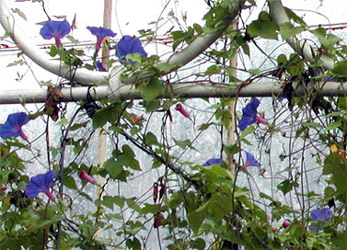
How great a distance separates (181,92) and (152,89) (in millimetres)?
61

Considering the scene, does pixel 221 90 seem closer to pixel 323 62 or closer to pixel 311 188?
pixel 323 62

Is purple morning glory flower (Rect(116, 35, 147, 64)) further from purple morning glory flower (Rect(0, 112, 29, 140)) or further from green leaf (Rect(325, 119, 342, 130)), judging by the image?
green leaf (Rect(325, 119, 342, 130))

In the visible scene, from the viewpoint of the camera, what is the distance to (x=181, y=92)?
133cm

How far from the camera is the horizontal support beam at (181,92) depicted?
4.13 ft

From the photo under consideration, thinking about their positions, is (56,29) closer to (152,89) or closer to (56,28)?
(56,28)

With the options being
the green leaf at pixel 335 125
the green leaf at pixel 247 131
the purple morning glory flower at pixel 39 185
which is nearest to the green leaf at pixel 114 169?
the purple morning glory flower at pixel 39 185

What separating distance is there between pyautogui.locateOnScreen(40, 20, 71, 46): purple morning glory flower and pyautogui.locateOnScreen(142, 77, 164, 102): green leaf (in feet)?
0.66

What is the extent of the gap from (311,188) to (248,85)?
0.74m

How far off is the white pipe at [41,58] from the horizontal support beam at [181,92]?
0.02m

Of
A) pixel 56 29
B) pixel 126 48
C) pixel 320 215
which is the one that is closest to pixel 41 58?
pixel 56 29

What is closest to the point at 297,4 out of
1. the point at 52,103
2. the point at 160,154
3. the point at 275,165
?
the point at 275,165

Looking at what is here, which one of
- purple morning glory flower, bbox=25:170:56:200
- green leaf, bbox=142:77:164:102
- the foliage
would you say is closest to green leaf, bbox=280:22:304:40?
the foliage

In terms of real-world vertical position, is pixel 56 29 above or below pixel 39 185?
above

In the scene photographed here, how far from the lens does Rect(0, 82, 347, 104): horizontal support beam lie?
126 centimetres
